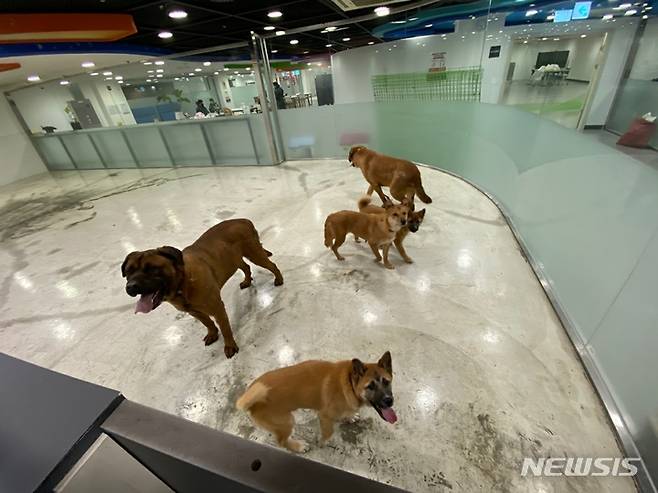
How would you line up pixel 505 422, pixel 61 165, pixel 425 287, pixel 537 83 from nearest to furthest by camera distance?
pixel 505 422 → pixel 425 287 → pixel 537 83 → pixel 61 165

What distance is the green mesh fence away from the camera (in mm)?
4367

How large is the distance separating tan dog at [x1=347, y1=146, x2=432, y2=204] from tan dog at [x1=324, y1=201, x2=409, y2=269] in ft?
2.57

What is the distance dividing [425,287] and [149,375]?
2.33m

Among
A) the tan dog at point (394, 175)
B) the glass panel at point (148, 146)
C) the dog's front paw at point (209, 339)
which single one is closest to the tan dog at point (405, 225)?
the tan dog at point (394, 175)

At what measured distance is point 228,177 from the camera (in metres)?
6.20

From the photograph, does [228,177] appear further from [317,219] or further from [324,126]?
[317,219]

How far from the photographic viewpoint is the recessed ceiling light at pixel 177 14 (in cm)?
402

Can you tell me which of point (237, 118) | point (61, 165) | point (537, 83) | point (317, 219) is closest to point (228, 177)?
point (237, 118)

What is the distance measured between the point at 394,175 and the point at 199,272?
260cm

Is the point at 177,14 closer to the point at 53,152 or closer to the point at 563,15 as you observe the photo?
the point at 563,15

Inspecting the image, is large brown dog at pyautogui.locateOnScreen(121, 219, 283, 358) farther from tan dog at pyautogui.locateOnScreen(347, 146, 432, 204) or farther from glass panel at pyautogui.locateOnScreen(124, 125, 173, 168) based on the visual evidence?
glass panel at pyautogui.locateOnScreen(124, 125, 173, 168)

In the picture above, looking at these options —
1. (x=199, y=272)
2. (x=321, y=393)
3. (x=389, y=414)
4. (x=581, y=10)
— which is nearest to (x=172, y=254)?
(x=199, y=272)

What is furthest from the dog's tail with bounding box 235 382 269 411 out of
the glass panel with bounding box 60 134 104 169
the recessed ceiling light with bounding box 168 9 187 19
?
the glass panel with bounding box 60 134 104 169

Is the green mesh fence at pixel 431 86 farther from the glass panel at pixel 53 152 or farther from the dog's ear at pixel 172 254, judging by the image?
the glass panel at pixel 53 152
